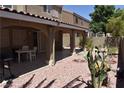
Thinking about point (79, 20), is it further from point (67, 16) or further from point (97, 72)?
point (97, 72)

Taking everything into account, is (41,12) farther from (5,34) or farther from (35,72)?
(35,72)

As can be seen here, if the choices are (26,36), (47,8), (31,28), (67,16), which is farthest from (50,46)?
(67,16)

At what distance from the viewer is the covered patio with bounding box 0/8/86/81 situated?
10289 millimetres

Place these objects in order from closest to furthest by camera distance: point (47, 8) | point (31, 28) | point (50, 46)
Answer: point (50, 46), point (31, 28), point (47, 8)

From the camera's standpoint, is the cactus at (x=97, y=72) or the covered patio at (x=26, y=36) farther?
the covered patio at (x=26, y=36)

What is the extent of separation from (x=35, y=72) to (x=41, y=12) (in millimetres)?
11189

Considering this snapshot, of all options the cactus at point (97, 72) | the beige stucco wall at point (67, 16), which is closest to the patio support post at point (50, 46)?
the cactus at point (97, 72)

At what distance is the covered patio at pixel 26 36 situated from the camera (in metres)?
10.3

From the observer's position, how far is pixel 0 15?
8.40m

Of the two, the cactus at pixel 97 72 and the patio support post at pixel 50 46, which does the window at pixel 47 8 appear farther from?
the cactus at pixel 97 72

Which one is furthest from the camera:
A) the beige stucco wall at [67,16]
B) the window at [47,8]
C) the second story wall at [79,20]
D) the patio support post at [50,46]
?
the second story wall at [79,20]

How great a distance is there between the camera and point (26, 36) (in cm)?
2131
